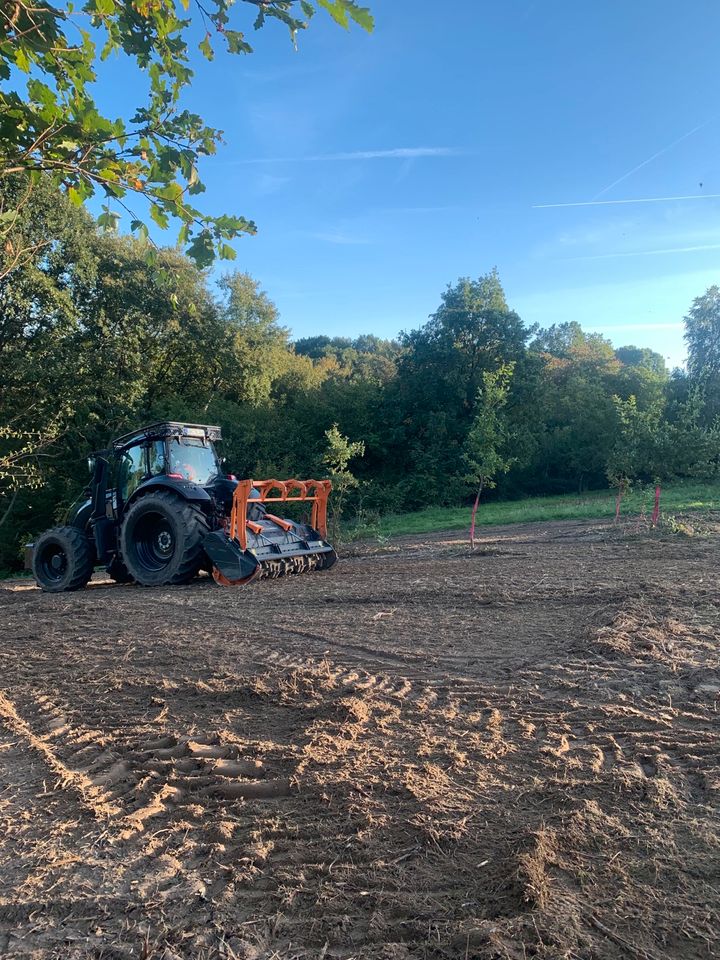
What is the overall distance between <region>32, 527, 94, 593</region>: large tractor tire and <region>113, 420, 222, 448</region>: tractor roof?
1758 mm

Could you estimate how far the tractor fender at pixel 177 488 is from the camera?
30.1 feet

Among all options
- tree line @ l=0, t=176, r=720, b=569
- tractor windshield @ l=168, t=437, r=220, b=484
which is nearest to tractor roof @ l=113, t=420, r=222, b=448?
tractor windshield @ l=168, t=437, r=220, b=484

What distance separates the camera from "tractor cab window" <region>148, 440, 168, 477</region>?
9.86m

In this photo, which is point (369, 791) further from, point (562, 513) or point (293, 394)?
point (293, 394)

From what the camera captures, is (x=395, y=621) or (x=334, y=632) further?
(x=395, y=621)

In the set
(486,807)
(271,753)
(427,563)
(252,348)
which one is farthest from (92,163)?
(252,348)

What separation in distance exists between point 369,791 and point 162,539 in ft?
25.6

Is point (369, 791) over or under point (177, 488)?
under

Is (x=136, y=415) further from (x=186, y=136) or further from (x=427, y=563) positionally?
(x=186, y=136)

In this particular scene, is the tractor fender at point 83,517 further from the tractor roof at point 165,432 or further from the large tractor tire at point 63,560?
the tractor roof at point 165,432

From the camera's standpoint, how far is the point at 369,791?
2705 millimetres

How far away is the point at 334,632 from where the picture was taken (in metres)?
5.66

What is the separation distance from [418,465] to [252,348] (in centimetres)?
921

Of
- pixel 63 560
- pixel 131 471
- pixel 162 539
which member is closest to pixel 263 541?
pixel 162 539
